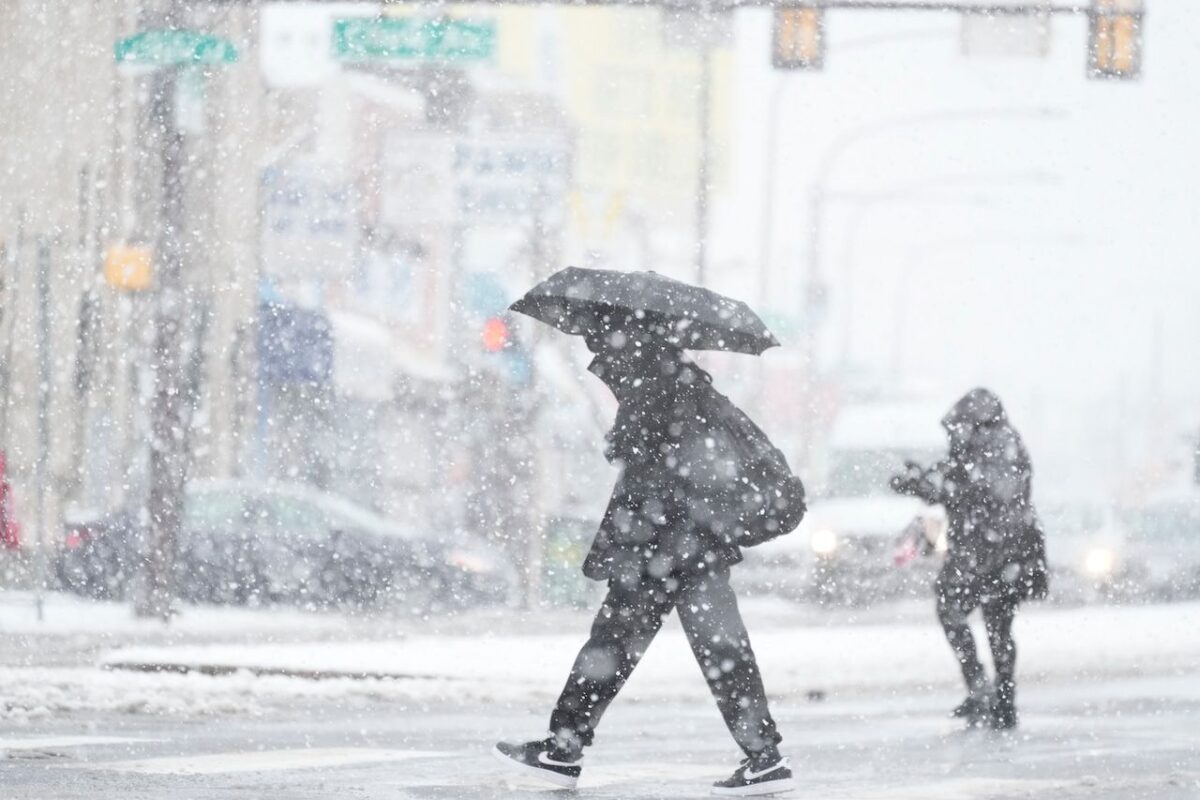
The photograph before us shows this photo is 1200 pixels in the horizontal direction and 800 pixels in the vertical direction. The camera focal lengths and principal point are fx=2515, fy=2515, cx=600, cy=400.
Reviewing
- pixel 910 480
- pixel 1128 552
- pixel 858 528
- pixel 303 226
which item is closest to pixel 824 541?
pixel 858 528

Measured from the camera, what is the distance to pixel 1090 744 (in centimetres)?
1005

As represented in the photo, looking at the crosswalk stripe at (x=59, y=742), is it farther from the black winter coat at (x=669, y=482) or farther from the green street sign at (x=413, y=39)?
the green street sign at (x=413, y=39)

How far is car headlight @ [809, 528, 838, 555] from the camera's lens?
2145 centimetres

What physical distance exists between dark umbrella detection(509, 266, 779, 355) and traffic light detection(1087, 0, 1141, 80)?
9.34 m

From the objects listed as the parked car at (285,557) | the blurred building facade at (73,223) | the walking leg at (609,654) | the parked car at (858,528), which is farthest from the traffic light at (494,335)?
the walking leg at (609,654)

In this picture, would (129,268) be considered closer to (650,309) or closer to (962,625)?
(962,625)

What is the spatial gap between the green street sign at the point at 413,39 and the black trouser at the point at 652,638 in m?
9.85

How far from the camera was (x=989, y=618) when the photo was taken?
35.3ft

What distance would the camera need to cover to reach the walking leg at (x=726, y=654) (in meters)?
7.46

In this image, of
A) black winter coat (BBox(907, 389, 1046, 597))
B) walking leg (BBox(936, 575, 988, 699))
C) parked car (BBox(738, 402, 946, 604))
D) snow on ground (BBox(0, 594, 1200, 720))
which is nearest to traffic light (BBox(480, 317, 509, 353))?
snow on ground (BBox(0, 594, 1200, 720))

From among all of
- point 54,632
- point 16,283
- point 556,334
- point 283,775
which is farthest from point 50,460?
point 283,775

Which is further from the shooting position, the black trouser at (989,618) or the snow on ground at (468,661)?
the snow on ground at (468,661)

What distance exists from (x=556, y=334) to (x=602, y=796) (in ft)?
80.4

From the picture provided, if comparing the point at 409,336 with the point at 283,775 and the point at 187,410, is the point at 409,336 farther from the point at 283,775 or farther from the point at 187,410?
the point at 283,775
